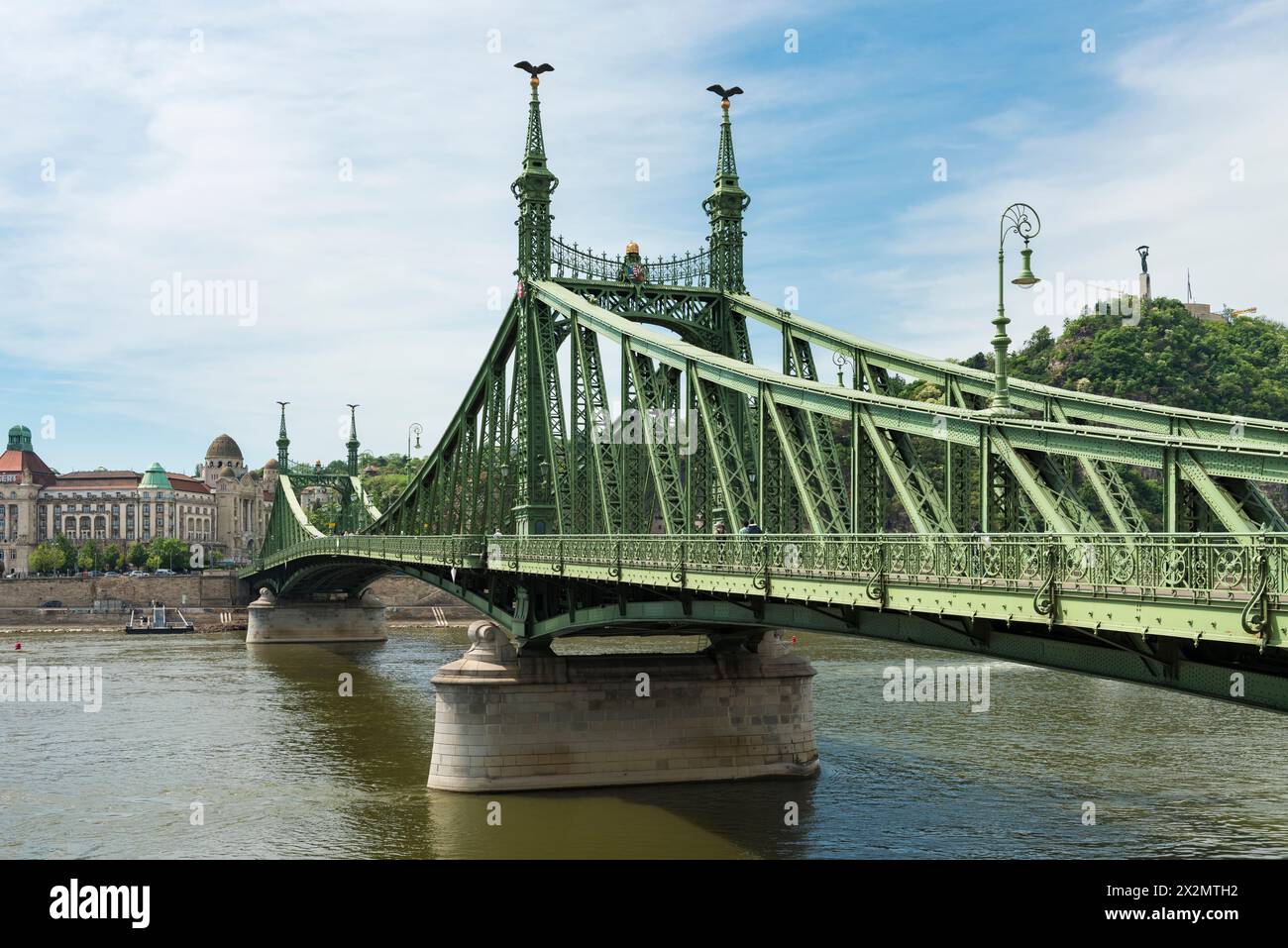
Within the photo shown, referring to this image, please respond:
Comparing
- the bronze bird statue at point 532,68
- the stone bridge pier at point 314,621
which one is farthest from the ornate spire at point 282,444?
the bronze bird statue at point 532,68

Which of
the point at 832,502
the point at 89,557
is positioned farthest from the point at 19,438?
the point at 832,502

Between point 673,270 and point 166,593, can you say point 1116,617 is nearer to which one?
point 673,270

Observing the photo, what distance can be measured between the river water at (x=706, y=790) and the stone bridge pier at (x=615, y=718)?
764mm

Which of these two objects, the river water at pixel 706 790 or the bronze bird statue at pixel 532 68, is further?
the bronze bird statue at pixel 532 68

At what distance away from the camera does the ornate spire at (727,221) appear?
4278 cm

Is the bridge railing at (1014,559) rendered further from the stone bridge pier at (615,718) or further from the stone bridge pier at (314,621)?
the stone bridge pier at (314,621)

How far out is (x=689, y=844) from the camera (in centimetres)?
2980

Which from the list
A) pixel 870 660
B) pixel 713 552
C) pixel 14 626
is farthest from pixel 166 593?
pixel 713 552

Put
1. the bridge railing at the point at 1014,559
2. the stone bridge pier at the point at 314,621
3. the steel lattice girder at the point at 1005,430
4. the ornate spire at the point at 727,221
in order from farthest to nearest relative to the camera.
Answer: the stone bridge pier at the point at 314,621, the ornate spire at the point at 727,221, the steel lattice girder at the point at 1005,430, the bridge railing at the point at 1014,559

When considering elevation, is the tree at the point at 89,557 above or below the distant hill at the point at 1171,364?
below

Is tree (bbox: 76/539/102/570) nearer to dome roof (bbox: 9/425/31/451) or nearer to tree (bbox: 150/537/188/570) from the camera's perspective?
tree (bbox: 150/537/188/570)

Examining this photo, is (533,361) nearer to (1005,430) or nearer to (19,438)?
A: (1005,430)

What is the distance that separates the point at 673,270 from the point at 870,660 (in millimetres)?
33391

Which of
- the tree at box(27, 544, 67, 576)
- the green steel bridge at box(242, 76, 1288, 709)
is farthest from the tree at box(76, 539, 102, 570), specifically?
the green steel bridge at box(242, 76, 1288, 709)
